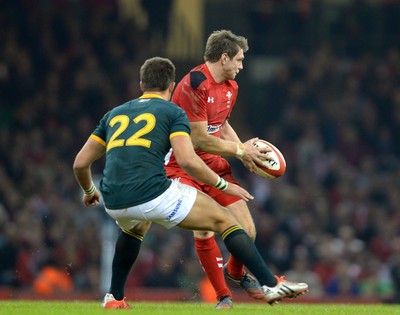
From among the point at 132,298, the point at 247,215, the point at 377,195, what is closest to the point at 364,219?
the point at 377,195

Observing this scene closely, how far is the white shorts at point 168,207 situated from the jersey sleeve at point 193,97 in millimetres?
858

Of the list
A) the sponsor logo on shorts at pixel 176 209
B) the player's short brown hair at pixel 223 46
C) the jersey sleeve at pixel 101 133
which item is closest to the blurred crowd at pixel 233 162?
the player's short brown hair at pixel 223 46

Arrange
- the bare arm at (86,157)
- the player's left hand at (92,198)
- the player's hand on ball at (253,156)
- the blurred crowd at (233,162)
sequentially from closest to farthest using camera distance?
the bare arm at (86,157)
the player's hand on ball at (253,156)
the player's left hand at (92,198)
the blurred crowd at (233,162)

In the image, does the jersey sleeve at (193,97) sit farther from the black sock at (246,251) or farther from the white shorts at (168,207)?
the black sock at (246,251)

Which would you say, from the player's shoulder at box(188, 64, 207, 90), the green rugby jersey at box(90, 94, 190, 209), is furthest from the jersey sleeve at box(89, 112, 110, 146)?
the player's shoulder at box(188, 64, 207, 90)

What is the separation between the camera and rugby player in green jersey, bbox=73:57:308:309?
736 cm

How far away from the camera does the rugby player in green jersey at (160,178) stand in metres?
7.36

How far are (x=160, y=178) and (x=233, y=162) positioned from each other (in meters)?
10.2

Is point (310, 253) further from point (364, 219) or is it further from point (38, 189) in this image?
point (38, 189)

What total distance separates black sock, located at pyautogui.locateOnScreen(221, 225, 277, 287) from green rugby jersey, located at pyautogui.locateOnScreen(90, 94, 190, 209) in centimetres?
57

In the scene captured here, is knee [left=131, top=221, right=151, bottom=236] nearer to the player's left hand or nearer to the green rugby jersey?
the player's left hand

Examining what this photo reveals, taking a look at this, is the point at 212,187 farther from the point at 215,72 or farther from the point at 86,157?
the point at 86,157

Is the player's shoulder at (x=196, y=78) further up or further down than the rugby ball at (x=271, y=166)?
further up

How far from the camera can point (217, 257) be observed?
8367 mm
